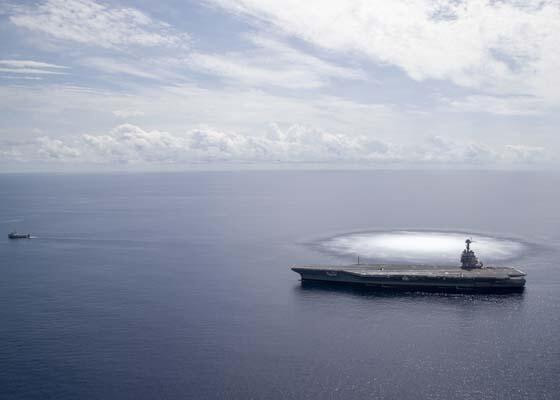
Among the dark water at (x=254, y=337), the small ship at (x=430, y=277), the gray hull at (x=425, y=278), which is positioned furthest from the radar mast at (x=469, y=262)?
the dark water at (x=254, y=337)

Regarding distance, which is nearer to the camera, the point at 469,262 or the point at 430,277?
the point at 430,277

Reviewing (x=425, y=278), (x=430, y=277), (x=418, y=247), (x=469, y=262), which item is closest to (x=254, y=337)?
(x=425, y=278)

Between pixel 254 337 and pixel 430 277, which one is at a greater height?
pixel 430 277

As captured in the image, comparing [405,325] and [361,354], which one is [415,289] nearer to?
[405,325]

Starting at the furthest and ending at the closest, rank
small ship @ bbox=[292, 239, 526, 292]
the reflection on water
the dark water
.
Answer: the reflection on water, small ship @ bbox=[292, 239, 526, 292], the dark water

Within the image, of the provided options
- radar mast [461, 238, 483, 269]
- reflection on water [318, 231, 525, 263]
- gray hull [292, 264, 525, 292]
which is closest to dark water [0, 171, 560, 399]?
gray hull [292, 264, 525, 292]

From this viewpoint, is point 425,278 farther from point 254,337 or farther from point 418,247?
point 254,337

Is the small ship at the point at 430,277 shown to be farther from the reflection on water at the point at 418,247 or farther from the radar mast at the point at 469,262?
the reflection on water at the point at 418,247

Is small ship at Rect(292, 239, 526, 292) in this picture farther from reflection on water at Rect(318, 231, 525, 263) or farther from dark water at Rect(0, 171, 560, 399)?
reflection on water at Rect(318, 231, 525, 263)
